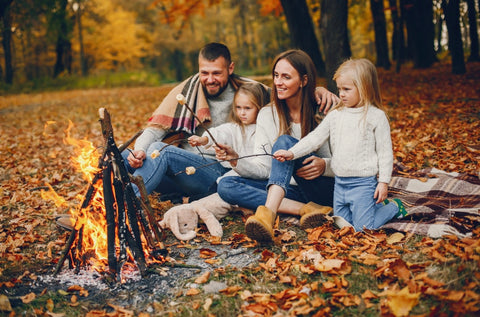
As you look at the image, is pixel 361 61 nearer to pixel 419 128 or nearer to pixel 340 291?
pixel 340 291

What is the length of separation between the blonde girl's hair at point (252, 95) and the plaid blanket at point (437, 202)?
1628 mm

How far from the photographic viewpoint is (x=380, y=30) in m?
16.5

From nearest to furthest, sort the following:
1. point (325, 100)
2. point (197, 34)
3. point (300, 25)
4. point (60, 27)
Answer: point (325, 100)
point (300, 25)
point (60, 27)
point (197, 34)

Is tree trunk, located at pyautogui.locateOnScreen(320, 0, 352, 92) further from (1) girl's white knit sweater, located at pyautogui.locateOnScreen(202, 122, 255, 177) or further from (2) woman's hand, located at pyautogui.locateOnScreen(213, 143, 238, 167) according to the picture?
(2) woman's hand, located at pyautogui.locateOnScreen(213, 143, 238, 167)

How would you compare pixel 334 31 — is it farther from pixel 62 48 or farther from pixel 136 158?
pixel 62 48

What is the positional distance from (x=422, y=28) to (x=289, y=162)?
1291 centimetres

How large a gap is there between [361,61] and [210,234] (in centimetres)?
201

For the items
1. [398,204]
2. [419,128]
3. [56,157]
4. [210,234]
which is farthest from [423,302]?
[56,157]

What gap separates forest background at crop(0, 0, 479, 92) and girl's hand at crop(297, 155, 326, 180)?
4.60 meters

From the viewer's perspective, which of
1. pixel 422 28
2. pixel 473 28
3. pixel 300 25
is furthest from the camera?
pixel 473 28

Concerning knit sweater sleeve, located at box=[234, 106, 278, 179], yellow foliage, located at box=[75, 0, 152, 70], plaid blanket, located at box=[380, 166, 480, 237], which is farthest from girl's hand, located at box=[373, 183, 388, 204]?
yellow foliage, located at box=[75, 0, 152, 70]

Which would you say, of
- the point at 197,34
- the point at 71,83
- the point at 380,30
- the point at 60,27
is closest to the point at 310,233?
the point at 380,30

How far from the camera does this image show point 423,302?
7.35 ft

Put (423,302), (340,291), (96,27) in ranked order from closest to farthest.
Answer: (423,302) < (340,291) < (96,27)
